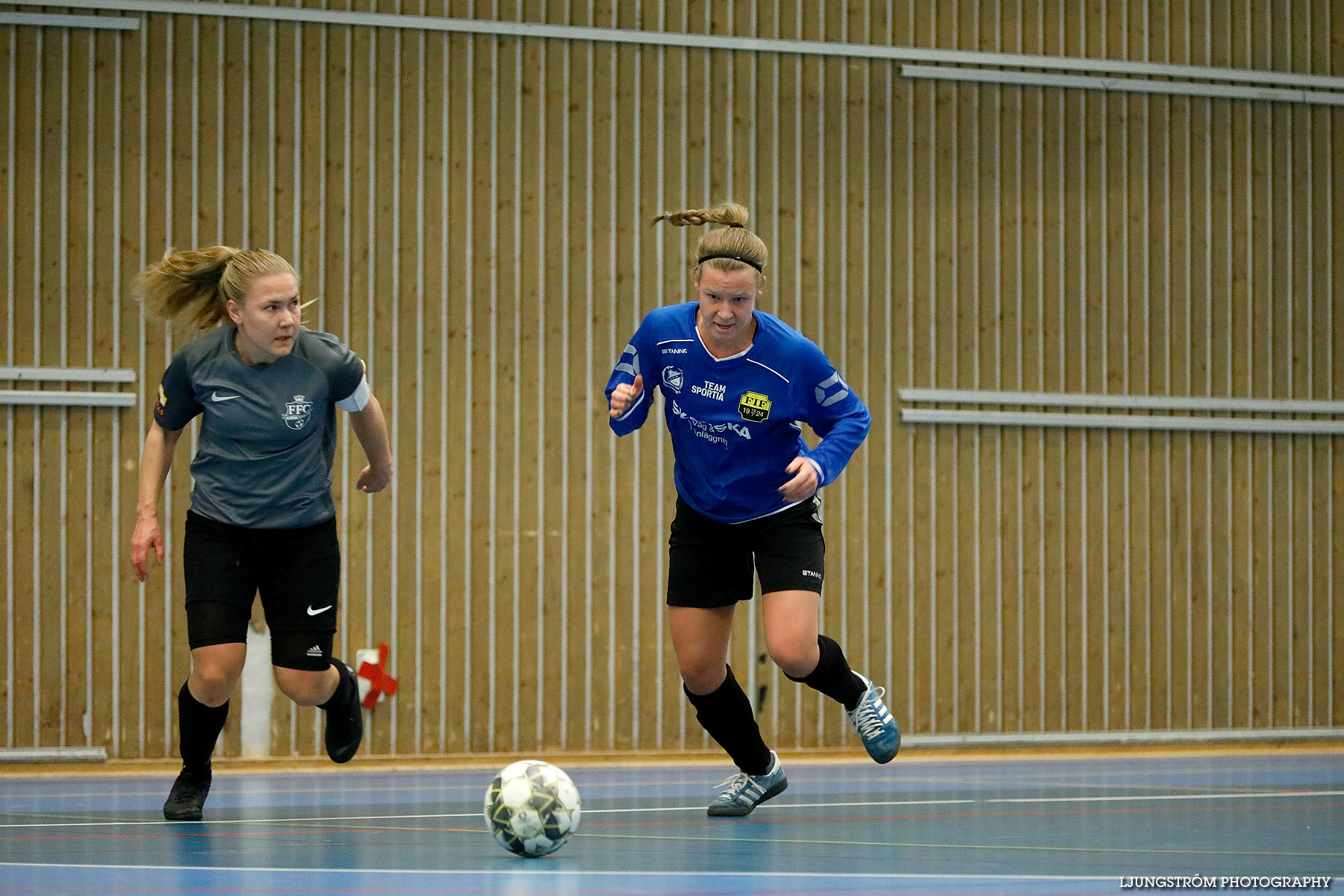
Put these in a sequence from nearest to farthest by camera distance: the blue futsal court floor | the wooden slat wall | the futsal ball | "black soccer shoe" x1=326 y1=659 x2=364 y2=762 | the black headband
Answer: the blue futsal court floor → the futsal ball → the black headband → "black soccer shoe" x1=326 y1=659 x2=364 y2=762 → the wooden slat wall

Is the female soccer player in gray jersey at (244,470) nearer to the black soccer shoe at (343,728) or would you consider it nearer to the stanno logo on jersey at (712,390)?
the black soccer shoe at (343,728)

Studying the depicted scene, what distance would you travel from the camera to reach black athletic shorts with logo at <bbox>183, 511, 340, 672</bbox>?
485cm

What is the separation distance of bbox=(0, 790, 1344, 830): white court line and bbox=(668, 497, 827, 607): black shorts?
88cm

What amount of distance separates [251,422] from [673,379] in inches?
49.9

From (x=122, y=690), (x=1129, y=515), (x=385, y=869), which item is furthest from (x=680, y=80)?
(x=385, y=869)

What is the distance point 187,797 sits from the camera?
504cm

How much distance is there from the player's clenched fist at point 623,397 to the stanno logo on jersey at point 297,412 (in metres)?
0.92

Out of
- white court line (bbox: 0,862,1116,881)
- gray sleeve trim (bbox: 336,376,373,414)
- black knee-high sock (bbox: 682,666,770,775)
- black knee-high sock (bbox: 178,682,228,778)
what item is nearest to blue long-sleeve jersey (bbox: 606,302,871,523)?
black knee-high sock (bbox: 682,666,770,775)

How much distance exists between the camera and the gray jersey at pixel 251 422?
191 inches

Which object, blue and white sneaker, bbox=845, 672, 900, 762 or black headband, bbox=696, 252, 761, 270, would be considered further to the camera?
blue and white sneaker, bbox=845, 672, 900, 762

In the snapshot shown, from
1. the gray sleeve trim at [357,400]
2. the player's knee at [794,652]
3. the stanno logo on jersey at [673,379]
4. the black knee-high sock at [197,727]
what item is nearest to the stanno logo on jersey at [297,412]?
the gray sleeve trim at [357,400]

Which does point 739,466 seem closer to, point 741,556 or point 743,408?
point 743,408

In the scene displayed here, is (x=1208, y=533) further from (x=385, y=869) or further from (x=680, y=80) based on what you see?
(x=385, y=869)

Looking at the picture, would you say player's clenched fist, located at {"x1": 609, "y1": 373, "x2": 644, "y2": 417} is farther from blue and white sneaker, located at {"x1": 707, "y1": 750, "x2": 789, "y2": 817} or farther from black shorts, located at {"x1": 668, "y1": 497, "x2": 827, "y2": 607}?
blue and white sneaker, located at {"x1": 707, "y1": 750, "x2": 789, "y2": 817}
